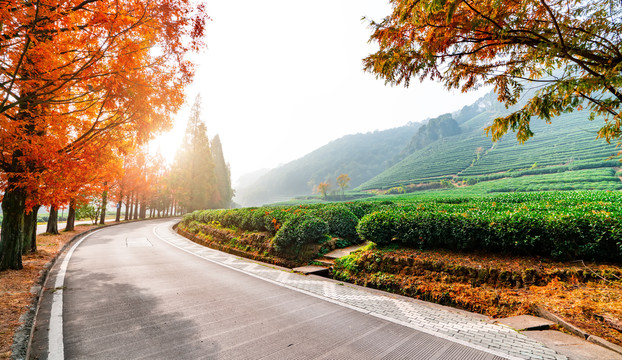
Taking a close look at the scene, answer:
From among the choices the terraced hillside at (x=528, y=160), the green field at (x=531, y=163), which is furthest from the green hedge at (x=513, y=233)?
the terraced hillside at (x=528, y=160)

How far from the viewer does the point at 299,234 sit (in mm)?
8039

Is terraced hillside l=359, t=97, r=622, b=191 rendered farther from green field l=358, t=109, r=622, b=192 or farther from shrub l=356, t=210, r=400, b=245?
shrub l=356, t=210, r=400, b=245

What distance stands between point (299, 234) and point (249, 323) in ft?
13.9

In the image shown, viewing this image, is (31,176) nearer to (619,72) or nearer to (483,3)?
(483,3)

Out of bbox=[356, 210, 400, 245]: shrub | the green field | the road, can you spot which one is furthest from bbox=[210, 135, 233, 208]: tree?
the green field

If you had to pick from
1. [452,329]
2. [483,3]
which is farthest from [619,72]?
[452,329]

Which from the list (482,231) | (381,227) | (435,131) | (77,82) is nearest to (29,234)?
(77,82)

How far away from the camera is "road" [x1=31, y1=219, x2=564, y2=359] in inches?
120

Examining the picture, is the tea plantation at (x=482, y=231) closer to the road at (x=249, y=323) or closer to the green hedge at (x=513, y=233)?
the green hedge at (x=513, y=233)

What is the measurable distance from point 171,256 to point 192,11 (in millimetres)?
8097

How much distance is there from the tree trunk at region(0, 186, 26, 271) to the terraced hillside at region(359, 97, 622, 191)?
63.5 meters

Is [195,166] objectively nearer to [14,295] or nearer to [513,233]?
[14,295]

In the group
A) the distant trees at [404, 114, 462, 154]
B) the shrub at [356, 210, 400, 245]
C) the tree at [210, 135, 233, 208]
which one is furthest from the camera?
the distant trees at [404, 114, 462, 154]

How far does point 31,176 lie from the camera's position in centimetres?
650
